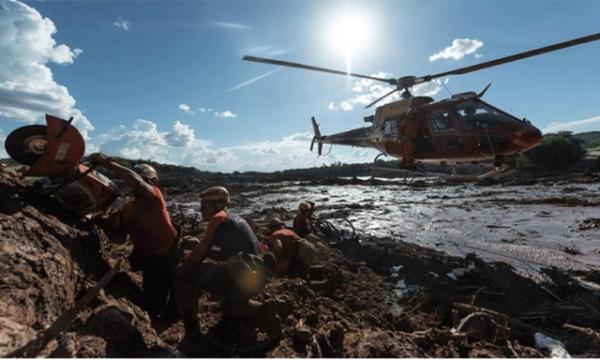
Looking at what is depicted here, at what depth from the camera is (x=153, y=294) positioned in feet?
14.8

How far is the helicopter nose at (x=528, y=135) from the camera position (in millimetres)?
9273

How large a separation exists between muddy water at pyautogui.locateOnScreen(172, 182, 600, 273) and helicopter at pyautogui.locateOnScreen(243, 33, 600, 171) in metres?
2.41

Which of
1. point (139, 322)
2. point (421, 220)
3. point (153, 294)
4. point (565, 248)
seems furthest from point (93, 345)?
point (421, 220)

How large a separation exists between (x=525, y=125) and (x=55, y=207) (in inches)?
405

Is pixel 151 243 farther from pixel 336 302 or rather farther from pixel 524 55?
pixel 524 55

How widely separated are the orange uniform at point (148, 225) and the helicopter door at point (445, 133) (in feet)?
27.3

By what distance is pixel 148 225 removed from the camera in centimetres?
445

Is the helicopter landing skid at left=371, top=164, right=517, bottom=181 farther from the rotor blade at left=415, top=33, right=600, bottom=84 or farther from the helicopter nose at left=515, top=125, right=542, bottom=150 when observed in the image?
the rotor blade at left=415, top=33, right=600, bottom=84

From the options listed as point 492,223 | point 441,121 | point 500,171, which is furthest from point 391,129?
point 492,223

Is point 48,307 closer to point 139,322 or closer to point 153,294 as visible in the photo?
point 139,322

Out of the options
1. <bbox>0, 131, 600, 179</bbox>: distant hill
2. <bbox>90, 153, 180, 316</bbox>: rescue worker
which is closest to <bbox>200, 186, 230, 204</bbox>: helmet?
<bbox>90, 153, 180, 316</bbox>: rescue worker

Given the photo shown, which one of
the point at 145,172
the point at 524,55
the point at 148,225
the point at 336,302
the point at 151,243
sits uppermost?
the point at 524,55

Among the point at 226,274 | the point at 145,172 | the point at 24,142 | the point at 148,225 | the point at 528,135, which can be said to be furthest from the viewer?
the point at 528,135

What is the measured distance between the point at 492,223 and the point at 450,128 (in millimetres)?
5322
